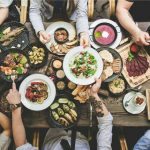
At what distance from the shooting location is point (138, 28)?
255 cm

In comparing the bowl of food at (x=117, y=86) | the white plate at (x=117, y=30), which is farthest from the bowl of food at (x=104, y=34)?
the bowl of food at (x=117, y=86)

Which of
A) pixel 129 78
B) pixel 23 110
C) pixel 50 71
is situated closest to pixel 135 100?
pixel 129 78

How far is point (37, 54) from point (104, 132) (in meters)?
0.76

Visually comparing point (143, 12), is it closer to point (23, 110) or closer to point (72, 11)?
point (72, 11)

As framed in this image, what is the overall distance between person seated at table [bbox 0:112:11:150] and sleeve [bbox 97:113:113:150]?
65cm

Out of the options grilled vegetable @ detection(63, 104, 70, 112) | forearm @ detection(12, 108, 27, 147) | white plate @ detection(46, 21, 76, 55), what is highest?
white plate @ detection(46, 21, 76, 55)

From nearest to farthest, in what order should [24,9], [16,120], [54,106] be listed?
[16,120]
[54,106]
[24,9]

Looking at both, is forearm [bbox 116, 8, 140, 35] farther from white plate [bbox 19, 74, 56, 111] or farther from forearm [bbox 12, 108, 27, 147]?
forearm [bbox 12, 108, 27, 147]

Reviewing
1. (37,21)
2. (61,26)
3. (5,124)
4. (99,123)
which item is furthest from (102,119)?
(37,21)

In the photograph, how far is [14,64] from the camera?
2.42 metres

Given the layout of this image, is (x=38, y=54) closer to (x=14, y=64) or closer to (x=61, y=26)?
(x=14, y=64)

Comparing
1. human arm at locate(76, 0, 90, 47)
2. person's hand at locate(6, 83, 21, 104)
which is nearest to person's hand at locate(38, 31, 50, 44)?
human arm at locate(76, 0, 90, 47)

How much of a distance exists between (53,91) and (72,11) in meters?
0.88

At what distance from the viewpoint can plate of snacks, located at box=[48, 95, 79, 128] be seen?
2.38 m
